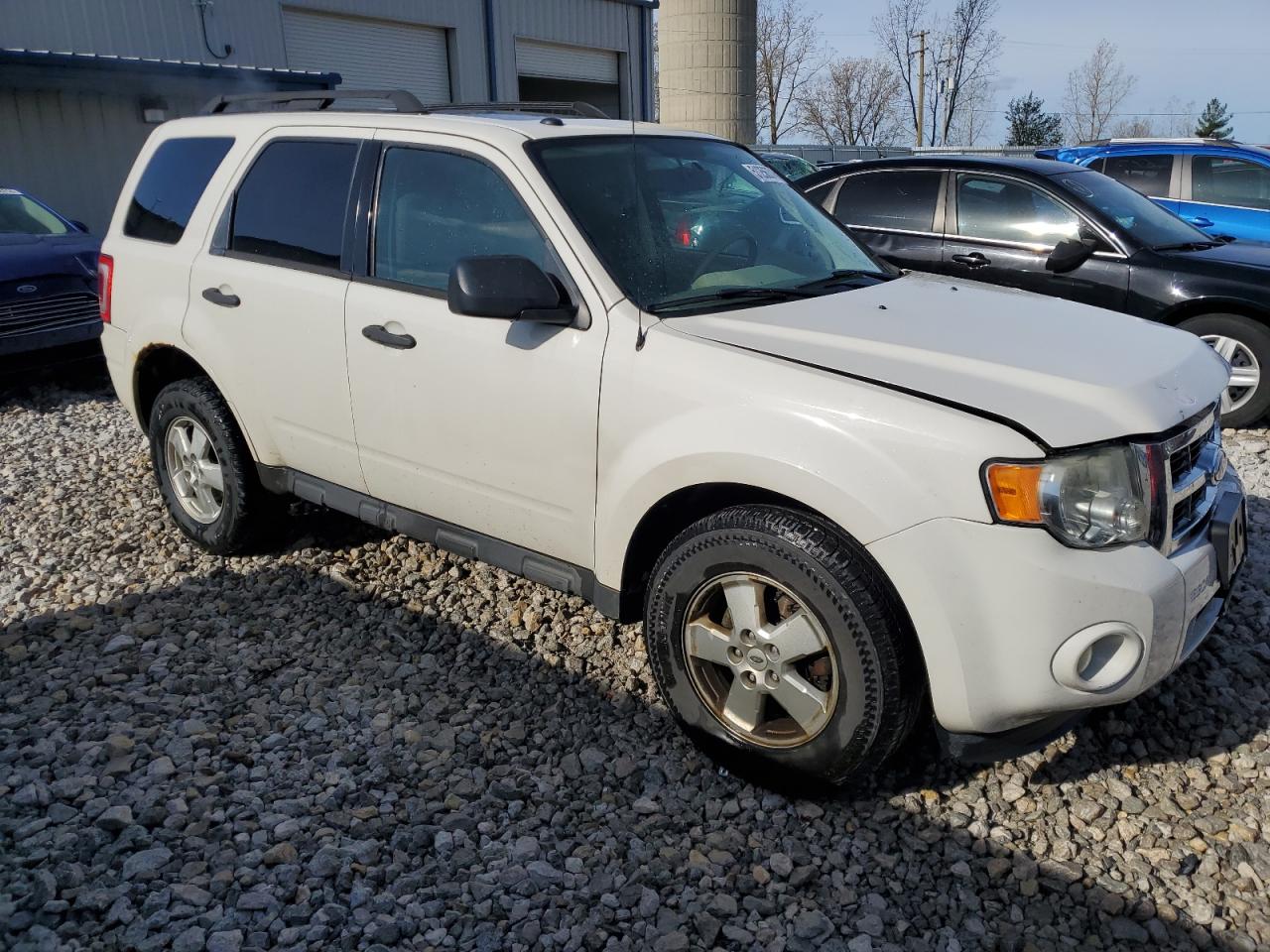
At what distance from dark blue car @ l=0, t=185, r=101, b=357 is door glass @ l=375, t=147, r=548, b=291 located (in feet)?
15.9

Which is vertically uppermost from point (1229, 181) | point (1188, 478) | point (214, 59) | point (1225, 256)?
point (214, 59)

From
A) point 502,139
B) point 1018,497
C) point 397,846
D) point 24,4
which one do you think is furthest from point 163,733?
point 24,4

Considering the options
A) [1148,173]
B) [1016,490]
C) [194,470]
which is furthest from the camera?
[1148,173]

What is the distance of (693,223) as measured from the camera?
365 cm

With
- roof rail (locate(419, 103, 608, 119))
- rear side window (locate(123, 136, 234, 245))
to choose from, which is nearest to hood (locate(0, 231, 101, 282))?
rear side window (locate(123, 136, 234, 245))

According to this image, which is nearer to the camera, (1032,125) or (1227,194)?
(1227,194)

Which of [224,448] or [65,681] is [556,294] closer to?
[224,448]

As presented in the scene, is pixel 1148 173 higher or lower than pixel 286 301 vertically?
higher

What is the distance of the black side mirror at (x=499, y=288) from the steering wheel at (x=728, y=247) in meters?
0.52

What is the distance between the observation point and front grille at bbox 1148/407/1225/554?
2660 mm

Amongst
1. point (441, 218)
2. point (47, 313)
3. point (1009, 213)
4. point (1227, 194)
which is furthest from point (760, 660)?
point (1227, 194)

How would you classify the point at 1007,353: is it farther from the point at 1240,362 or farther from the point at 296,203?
the point at 1240,362

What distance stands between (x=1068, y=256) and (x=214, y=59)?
1455cm

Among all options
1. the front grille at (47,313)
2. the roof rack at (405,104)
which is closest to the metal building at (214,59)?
the front grille at (47,313)
